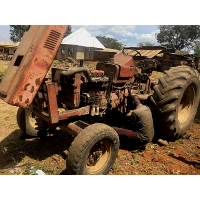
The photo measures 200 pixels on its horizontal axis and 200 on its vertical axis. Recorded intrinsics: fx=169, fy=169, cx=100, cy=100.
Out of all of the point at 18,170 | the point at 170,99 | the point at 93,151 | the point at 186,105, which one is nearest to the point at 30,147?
the point at 18,170

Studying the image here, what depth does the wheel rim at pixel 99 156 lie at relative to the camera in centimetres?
271

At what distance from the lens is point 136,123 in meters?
3.38

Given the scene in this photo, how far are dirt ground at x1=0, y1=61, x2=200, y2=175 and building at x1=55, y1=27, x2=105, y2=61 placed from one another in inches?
784

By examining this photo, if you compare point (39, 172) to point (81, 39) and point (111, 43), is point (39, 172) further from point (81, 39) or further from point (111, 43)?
point (111, 43)

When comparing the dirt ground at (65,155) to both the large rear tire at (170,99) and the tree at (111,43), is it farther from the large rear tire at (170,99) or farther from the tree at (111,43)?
the tree at (111,43)

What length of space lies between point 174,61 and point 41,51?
570 inches

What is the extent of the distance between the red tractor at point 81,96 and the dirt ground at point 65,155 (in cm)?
30

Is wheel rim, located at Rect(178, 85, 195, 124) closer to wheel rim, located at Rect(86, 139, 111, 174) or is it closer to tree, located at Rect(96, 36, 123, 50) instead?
wheel rim, located at Rect(86, 139, 111, 174)

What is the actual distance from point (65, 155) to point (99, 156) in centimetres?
91

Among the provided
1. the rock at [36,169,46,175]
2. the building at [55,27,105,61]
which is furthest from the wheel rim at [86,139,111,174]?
the building at [55,27,105,61]

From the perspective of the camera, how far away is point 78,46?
2264 centimetres

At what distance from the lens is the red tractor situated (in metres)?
2.23

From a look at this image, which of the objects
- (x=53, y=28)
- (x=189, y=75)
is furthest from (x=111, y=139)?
(x=189, y=75)

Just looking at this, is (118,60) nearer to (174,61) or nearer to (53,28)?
(53,28)
